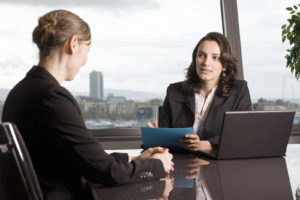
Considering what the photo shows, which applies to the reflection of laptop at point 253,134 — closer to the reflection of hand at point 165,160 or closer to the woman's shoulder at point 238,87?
the reflection of hand at point 165,160

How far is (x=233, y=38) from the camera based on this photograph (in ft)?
14.7

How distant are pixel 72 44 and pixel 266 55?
3339 mm

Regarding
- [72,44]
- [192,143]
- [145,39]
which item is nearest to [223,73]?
[192,143]

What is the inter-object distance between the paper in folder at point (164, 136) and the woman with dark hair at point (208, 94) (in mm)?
557

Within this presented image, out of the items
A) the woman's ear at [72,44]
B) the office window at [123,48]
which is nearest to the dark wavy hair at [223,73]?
the office window at [123,48]

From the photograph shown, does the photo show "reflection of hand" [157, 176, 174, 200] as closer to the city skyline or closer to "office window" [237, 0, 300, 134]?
the city skyline

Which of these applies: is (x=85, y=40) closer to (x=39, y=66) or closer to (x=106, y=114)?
(x=39, y=66)

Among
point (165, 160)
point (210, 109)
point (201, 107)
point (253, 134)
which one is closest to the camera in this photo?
point (165, 160)

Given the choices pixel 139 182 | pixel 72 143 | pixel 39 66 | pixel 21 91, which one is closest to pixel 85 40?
pixel 39 66

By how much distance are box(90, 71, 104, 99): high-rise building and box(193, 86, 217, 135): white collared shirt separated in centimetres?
162

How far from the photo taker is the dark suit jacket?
147cm

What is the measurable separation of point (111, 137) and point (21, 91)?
9.79 feet

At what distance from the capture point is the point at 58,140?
4.86 ft

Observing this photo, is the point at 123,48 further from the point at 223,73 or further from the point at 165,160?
the point at 165,160
